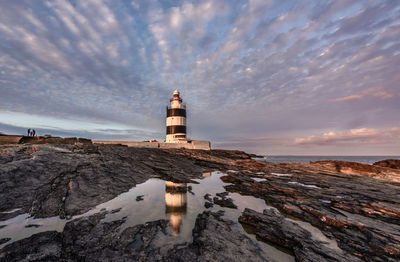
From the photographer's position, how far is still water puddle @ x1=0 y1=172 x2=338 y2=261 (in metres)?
4.62

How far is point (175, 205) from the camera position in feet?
24.6

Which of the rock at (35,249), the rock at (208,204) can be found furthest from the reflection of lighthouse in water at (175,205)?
the rock at (35,249)

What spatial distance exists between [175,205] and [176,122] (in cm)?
2712

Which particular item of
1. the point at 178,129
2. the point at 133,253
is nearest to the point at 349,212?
the point at 133,253

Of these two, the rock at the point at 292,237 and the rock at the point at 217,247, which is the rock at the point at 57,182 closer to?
the rock at the point at 217,247

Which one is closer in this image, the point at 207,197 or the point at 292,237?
the point at 292,237

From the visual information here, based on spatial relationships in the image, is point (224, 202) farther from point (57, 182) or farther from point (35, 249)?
point (57, 182)

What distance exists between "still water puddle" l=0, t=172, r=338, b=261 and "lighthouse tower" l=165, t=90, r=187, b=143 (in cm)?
2319

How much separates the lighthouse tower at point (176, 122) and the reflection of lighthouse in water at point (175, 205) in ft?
76.6

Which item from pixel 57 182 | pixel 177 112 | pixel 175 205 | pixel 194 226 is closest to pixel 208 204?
pixel 175 205

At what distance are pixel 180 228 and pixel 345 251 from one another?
16.1ft

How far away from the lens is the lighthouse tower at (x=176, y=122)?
33.4 metres

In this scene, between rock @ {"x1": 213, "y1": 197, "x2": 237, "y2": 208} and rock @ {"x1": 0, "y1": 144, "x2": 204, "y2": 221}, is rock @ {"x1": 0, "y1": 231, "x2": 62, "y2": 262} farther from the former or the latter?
rock @ {"x1": 213, "y1": 197, "x2": 237, "y2": 208}

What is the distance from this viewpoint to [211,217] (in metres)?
6.10
